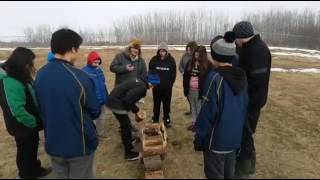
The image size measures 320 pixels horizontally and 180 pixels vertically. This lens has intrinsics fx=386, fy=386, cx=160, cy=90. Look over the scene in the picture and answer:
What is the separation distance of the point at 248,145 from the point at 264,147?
158 centimetres

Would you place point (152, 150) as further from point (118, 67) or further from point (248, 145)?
point (118, 67)

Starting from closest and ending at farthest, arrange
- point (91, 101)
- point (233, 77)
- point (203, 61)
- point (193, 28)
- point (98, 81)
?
point (91, 101), point (233, 77), point (98, 81), point (203, 61), point (193, 28)

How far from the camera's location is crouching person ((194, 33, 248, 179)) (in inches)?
147

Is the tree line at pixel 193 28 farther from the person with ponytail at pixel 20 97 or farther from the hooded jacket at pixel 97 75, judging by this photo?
the person with ponytail at pixel 20 97

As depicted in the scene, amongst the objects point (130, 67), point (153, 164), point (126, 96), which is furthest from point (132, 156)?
point (130, 67)

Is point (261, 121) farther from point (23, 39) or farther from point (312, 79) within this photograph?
point (23, 39)

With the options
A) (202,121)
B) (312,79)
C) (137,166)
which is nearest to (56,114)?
(202,121)

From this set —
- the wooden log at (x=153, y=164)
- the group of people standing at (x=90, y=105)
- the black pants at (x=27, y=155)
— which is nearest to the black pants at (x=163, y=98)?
the group of people standing at (x=90, y=105)

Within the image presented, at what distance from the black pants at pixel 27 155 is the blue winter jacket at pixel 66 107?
132cm

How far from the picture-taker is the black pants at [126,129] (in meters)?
5.42

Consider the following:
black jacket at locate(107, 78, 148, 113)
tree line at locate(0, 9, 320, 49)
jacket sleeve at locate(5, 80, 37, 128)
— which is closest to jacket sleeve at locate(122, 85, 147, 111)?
black jacket at locate(107, 78, 148, 113)

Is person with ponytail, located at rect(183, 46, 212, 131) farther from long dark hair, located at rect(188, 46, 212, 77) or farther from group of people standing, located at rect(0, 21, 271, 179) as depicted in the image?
group of people standing, located at rect(0, 21, 271, 179)

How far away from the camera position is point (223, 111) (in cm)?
378

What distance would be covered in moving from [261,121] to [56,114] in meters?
5.19
